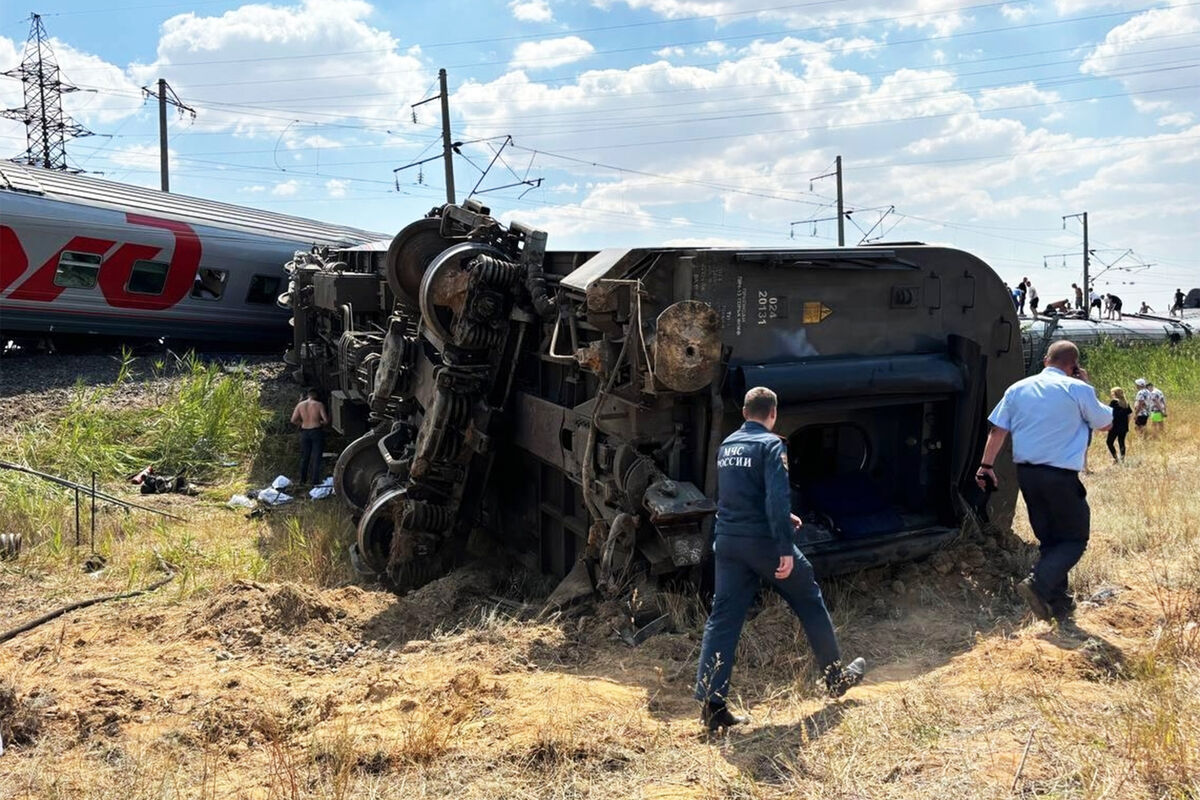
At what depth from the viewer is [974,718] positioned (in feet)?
13.0

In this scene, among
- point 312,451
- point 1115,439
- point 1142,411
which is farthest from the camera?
point 1142,411

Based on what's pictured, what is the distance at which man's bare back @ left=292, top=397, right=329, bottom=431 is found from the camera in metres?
12.5

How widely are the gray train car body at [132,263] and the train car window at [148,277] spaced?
0.06 ft

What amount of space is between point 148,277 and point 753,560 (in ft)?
48.6

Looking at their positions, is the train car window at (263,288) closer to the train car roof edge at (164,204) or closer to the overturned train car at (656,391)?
the train car roof edge at (164,204)

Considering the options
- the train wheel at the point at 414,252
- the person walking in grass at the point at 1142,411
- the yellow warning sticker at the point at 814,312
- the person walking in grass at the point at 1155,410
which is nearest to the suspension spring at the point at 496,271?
the train wheel at the point at 414,252

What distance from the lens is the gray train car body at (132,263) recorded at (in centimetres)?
1480

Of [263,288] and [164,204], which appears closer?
[164,204]

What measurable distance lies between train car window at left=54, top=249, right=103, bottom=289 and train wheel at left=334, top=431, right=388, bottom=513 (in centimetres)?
870

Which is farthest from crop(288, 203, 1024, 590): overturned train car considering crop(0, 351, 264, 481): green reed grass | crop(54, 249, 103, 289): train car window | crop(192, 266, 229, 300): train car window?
crop(192, 266, 229, 300): train car window

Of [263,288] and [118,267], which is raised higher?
[118,267]

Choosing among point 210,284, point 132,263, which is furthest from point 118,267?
point 210,284

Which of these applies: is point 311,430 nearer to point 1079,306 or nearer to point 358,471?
point 358,471

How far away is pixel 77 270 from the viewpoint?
15.4m
